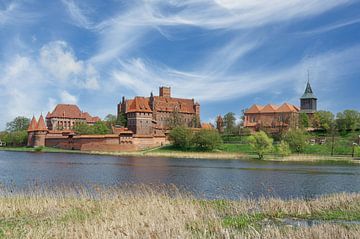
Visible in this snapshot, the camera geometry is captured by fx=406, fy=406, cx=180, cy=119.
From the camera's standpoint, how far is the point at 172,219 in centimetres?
931

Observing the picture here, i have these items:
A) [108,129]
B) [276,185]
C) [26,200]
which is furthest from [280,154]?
[26,200]

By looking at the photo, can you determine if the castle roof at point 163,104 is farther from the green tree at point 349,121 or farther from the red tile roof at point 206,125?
the green tree at point 349,121

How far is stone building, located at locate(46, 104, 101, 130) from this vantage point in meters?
97.2

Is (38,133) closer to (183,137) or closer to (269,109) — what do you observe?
(183,137)

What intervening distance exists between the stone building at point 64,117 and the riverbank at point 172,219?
87327mm

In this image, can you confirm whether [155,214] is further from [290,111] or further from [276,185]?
[290,111]

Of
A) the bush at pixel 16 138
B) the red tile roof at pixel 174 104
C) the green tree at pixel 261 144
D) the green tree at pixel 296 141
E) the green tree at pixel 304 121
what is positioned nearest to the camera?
the green tree at pixel 261 144

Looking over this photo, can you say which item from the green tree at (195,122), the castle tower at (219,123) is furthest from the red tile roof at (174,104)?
the castle tower at (219,123)

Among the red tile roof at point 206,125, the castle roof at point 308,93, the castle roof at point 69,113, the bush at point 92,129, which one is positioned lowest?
the bush at point 92,129

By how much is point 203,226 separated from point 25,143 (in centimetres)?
8136

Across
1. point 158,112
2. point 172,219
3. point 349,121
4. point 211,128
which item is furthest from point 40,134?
point 172,219

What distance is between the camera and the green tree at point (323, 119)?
7594 cm

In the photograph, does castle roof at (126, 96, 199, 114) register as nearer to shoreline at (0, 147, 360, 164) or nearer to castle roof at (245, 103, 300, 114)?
castle roof at (245, 103, 300, 114)

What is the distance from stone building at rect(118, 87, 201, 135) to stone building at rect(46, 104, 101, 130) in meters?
16.4
